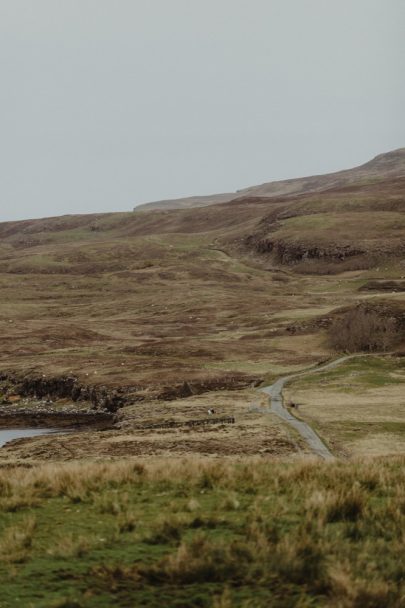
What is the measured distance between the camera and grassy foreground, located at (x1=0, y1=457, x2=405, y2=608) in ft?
29.0

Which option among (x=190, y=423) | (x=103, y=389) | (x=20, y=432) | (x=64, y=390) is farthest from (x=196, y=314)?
(x=190, y=423)

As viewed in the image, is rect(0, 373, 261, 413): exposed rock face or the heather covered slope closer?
the heather covered slope

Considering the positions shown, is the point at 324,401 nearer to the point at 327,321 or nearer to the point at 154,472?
the point at 154,472

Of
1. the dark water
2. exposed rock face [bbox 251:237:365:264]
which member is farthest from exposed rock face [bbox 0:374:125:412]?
exposed rock face [bbox 251:237:365:264]

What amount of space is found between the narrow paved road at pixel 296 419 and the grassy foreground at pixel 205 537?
8726mm

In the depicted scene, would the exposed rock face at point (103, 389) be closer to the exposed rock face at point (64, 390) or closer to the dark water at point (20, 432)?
the exposed rock face at point (64, 390)

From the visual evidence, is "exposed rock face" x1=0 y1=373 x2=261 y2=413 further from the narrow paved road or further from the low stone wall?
the low stone wall

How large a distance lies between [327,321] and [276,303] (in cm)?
2586

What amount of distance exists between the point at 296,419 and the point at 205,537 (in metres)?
33.3

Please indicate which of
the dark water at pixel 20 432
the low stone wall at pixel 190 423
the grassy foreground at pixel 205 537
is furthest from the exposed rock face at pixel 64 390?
the grassy foreground at pixel 205 537

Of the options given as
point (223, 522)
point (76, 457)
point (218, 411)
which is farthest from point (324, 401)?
point (223, 522)

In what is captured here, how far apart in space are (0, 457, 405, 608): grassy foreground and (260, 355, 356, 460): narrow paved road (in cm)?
873

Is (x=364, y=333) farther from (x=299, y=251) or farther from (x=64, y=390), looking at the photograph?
(x=299, y=251)

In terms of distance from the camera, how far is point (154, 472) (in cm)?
1488
